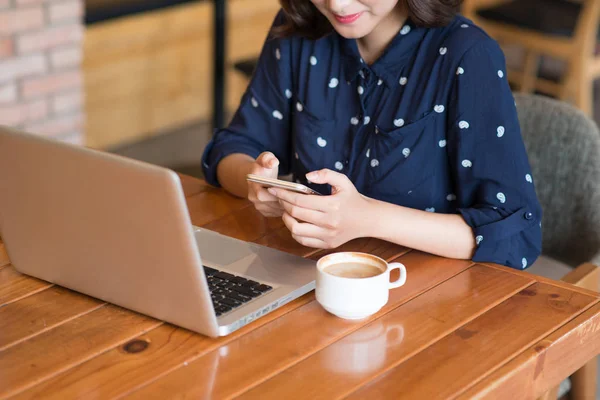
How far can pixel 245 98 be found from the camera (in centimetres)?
167

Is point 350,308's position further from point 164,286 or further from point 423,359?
point 164,286

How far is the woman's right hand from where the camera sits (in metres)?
1.31

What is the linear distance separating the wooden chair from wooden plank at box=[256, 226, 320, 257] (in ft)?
8.63

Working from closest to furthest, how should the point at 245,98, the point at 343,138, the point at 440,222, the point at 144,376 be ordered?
the point at 144,376 < the point at 440,222 < the point at 343,138 < the point at 245,98

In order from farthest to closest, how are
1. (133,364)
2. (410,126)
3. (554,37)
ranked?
(554,37) < (410,126) < (133,364)

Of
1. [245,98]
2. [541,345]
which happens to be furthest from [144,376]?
[245,98]

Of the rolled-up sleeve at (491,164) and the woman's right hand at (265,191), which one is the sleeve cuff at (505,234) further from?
the woman's right hand at (265,191)

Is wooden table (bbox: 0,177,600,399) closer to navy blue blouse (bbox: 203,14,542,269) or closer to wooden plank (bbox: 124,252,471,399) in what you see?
wooden plank (bbox: 124,252,471,399)

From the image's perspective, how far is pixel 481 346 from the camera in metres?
1.06

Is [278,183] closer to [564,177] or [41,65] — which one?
[564,177]

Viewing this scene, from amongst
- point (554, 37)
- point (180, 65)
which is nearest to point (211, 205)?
point (180, 65)

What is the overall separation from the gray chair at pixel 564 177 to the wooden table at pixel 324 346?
0.48 meters

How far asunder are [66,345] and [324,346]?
30 cm

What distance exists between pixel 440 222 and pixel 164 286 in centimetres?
45
